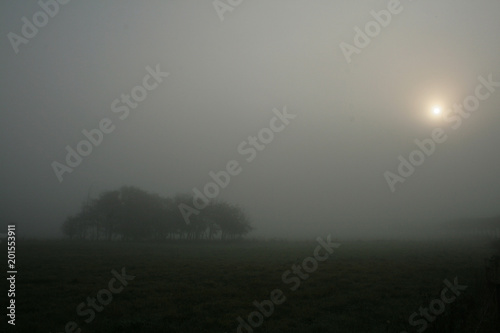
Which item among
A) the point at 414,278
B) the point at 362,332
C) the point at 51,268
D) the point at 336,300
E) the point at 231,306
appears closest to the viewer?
the point at 362,332

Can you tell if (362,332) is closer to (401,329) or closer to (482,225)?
(401,329)

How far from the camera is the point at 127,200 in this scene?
84.4m

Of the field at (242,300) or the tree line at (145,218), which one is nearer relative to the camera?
the field at (242,300)

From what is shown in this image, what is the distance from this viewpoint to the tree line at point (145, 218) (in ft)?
267

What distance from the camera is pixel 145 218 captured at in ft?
269

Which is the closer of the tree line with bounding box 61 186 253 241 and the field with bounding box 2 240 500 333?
the field with bounding box 2 240 500 333

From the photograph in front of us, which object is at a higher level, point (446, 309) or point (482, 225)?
point (446, 309)

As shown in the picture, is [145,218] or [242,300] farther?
[145,218]

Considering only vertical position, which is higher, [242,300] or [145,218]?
[145,218]

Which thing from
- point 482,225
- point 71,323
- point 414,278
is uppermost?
point 71,323

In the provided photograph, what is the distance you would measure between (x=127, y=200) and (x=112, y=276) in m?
65.8

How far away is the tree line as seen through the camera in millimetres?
81438

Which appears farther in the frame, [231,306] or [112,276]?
[112,276]

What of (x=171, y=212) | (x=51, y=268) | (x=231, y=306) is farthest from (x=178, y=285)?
(x=171, y=212)
